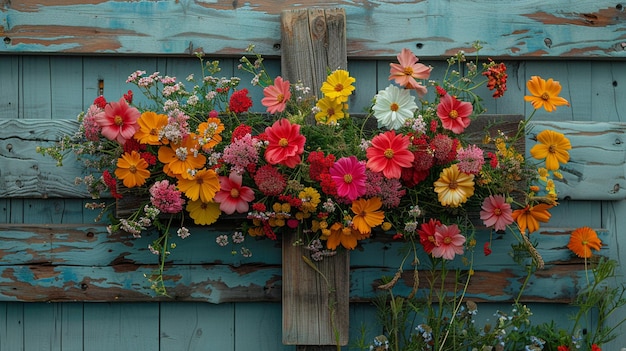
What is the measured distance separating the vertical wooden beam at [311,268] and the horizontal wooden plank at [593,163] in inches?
30.3

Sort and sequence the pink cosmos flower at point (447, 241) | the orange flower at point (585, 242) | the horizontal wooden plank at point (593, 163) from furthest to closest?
the horizontal wooden plank at point (593, 163)
the orange flower at point (585, 242)
the pink cosmos flower at point (447, 241)

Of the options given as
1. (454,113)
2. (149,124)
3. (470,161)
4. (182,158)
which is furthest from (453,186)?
(149,124)

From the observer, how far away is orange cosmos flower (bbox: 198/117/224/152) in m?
1.95

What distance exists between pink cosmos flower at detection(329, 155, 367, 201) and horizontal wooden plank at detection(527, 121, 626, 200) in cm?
72

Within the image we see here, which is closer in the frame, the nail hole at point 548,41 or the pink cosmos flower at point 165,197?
the pink cosmos flower at point 165,197

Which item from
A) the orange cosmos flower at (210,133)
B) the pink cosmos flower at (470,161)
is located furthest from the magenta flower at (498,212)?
the orange cosmos flower at (210,133)

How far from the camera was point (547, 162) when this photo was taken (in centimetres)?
202

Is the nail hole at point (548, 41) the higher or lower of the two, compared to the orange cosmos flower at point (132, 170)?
higher

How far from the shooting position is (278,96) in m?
1.99

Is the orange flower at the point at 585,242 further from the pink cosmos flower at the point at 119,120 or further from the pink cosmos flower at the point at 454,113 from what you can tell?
the pink cosmos flower at the point at 119,120

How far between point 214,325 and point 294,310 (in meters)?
0.36

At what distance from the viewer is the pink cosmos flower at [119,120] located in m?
1.96

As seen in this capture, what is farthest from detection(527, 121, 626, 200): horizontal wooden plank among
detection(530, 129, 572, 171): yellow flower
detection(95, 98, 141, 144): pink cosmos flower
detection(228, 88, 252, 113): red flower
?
detection(95, 98, 141, 144): pink cosmos flower

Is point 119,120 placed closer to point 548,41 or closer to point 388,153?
point 388,153
